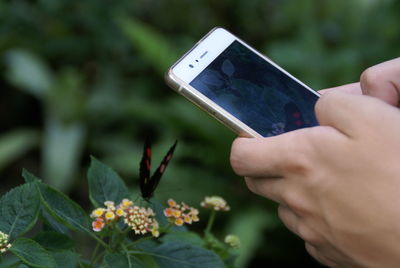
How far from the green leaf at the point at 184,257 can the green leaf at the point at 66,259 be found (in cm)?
11

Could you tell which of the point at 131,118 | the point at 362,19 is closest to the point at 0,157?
the point at 131,118

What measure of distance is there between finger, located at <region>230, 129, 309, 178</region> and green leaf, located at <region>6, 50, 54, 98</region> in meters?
2.37

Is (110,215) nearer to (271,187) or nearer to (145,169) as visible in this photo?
(145,169)

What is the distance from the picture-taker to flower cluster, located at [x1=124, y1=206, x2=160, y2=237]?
74 cm

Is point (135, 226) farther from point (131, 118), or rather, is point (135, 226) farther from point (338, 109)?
point (131, 118)

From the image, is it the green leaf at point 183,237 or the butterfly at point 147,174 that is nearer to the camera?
the butterfly at point 147,174

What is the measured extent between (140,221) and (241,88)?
1.29 ft

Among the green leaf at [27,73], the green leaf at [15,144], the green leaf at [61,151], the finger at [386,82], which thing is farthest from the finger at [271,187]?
the green leaf at [27,73]

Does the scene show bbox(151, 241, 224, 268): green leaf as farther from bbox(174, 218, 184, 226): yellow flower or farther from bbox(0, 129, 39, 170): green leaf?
bbox(0, 129, 39, 170): green leaf

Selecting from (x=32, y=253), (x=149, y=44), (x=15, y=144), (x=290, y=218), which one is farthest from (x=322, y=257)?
(x=15, y=144)

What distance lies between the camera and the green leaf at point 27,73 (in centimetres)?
304

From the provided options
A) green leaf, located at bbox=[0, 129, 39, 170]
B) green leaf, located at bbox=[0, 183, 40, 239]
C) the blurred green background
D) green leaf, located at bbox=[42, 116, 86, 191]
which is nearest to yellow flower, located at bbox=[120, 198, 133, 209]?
green leaf, located at bbox=[0, 183, 40, 239]

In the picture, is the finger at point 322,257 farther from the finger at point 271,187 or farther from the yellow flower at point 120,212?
the yellow flower at point 120,212

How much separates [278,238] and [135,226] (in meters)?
2.05
